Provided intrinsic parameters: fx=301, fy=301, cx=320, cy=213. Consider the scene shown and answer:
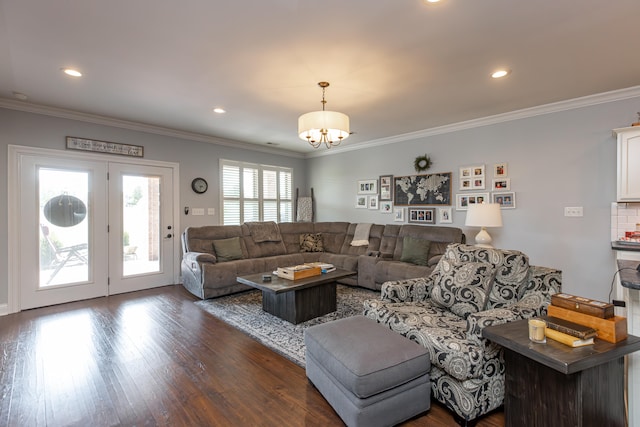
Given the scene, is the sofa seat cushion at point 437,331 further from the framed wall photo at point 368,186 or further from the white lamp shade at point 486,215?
the framed wall photo at point 368,186

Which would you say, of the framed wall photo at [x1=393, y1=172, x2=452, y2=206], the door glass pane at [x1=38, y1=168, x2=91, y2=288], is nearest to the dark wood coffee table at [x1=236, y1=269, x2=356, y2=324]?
the framed wall photo at [x1=393, y1=172, x2=452, y2=206]

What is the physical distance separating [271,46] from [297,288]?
7.54ft

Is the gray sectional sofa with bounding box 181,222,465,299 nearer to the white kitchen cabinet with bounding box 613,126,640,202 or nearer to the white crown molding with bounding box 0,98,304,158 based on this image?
the white crown molding with bounding box 0,98,304,158

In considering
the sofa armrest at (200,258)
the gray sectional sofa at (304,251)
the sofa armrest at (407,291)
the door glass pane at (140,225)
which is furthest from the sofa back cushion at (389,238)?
the door glass pane at (140,225)

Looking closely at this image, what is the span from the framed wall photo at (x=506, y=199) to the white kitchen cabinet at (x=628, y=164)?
1.10m

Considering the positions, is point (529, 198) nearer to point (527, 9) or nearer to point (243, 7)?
point (527, 9)

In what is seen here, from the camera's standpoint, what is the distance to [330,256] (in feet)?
17.5

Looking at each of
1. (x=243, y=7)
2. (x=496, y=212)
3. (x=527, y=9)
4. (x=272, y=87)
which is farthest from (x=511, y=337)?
(x=272, y=87)

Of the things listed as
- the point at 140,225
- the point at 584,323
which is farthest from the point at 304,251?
the point at 584,323

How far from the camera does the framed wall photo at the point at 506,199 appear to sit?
13.6ft

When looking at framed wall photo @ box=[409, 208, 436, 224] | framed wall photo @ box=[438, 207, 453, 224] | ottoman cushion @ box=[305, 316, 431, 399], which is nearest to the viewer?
ottoman cushion @ box=[305, 316, 431, 399]

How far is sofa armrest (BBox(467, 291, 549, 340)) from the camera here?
1749 millimetres

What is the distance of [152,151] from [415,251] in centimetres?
448

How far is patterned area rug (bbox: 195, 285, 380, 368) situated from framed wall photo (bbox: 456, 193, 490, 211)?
1.86 m
